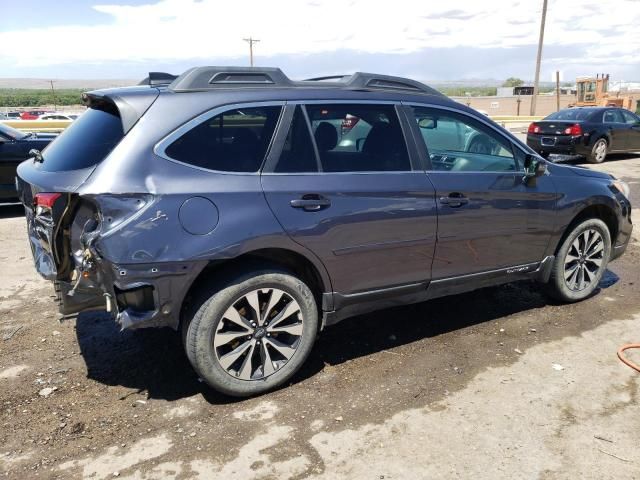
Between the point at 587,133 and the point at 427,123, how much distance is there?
1157 centimetres

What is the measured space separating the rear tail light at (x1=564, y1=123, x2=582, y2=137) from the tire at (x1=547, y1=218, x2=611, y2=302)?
9847 mm

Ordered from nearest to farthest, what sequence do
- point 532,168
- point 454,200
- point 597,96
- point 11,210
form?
1. point 454,200
2. point 532,168
3. point 11,210
4. point 597,96

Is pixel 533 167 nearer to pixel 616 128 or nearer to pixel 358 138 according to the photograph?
pixel 358 138

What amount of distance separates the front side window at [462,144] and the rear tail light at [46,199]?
2.37 m

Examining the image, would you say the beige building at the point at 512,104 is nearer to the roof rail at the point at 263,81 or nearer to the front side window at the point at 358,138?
the roof rail at the point at 263,81

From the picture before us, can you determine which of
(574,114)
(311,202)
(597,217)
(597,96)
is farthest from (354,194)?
(597,96)

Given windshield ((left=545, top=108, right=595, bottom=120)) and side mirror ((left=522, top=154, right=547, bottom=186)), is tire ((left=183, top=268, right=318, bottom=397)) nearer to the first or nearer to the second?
side mirror ((left=522, top=154, right=547, bottom=186))

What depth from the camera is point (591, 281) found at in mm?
4965

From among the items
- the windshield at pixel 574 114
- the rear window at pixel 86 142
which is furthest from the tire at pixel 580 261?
the windshield at pixel 574 114

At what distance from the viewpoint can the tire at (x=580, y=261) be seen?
4.69m

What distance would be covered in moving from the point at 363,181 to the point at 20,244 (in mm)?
5079

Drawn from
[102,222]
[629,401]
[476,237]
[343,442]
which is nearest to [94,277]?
[102,222]

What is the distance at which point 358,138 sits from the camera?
12.1 ft

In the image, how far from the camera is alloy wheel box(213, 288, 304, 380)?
323 centimetres
